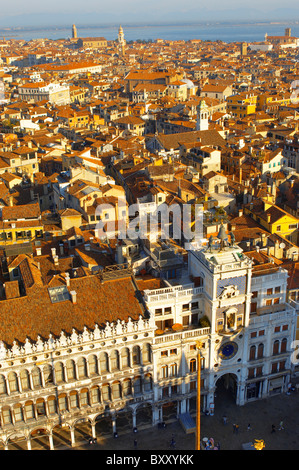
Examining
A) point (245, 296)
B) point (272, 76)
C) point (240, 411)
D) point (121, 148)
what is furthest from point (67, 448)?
point (272, 76)

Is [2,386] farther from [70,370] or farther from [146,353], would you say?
[146,353]

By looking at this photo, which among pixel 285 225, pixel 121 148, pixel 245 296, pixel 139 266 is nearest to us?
pixel 245 296

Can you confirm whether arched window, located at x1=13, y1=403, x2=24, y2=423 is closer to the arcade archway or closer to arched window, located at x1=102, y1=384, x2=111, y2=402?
arched window, located at x1=102, y1=384, x2=111, y2=402

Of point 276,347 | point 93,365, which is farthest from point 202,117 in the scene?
point 93,365

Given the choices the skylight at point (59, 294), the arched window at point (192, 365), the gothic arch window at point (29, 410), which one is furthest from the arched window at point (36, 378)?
the arched window at point (192, 365)

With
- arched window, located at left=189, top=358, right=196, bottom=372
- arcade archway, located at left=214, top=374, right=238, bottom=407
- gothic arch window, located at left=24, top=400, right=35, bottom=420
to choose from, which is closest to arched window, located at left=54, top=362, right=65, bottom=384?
gothic arch window, located at left=24, top=400, right=35, bottom=420

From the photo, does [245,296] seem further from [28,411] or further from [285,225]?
[285,225]
